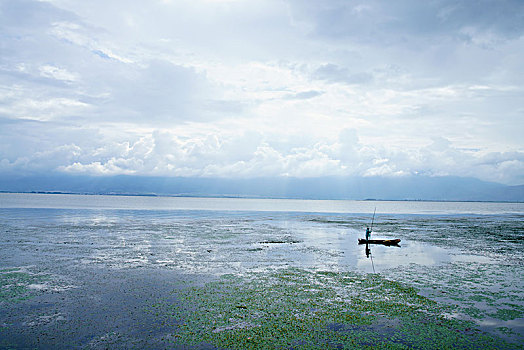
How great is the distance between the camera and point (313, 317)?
17.2 m

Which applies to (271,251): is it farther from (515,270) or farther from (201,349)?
(201,349)

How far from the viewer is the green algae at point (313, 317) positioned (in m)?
14.5

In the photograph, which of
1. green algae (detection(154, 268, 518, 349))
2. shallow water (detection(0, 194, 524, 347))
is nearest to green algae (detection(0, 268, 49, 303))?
shallow water (detection(0, 194, 524, 347))

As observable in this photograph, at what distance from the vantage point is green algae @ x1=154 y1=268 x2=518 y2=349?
14508 mm

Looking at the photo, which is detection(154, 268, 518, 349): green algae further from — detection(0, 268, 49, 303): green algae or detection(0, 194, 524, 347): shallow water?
detection(0, 268, 49, 303): green algae

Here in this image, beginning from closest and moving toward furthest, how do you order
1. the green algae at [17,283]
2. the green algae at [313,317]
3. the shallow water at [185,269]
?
the green algae at [313,317]
the shallow water at [185,269]
the green algae at [17,283]

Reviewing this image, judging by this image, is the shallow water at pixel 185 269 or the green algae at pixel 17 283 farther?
the green algae at pixel 17 283

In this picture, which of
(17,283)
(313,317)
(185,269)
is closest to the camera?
(313,317)

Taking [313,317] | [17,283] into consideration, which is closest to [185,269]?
[17,283]

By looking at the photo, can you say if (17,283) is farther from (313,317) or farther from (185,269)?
(313,317)

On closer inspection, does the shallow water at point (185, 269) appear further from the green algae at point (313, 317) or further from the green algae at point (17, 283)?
the green algae at point (313, 317)

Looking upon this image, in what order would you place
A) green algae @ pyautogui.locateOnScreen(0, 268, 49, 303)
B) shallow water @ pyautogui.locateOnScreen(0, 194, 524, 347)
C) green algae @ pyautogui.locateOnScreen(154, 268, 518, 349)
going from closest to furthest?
green algae @ pyautogui.locateOnScreen(154, 268, 518, 349)
shallow water @ pyautogui.locateOnScreen(0, 194, 524, 347)
green algae @ pyautogui.locateOnScreen(0, 268, 49, 303)

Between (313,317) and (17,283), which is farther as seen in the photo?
(17,283)

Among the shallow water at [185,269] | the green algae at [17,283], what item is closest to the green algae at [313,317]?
the shallow water at [185,269]
